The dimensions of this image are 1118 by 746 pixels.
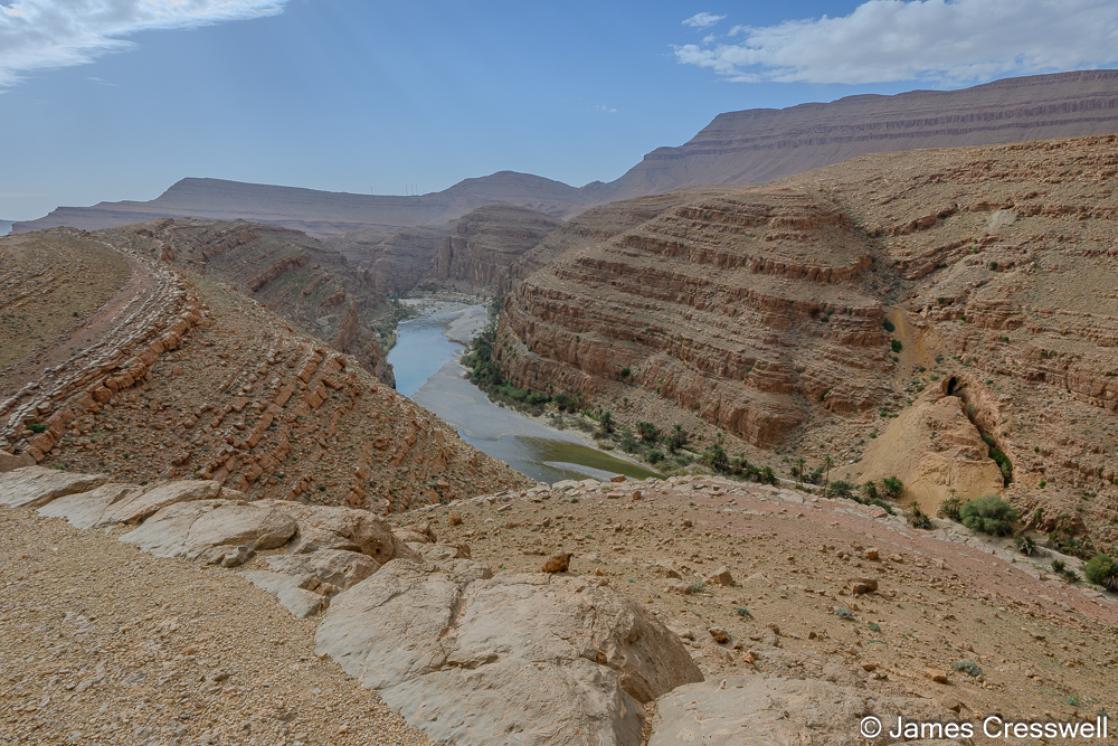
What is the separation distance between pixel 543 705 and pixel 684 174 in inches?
8093

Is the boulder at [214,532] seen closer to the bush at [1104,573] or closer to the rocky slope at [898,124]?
the bush at [1104,573]

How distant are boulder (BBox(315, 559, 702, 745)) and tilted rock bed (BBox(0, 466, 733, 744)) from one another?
1 centimetres

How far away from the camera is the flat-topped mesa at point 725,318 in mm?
33469

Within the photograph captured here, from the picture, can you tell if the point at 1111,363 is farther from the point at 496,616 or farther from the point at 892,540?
the point at 496,616

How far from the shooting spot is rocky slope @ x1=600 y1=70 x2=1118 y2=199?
349 ft

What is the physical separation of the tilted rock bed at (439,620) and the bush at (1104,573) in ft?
61.3

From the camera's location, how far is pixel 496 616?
6266mm

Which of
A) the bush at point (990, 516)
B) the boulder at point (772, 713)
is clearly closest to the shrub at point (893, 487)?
the bush at point (990, 516)

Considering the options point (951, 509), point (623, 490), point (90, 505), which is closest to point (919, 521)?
point (951, 509)

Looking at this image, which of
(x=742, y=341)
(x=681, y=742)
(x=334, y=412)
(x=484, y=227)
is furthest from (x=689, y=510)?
(x=484, y=227)

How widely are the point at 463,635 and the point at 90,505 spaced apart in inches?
283

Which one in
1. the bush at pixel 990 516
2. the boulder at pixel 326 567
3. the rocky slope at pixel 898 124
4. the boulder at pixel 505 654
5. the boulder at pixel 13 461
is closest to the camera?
the boulder at pixel 505 654

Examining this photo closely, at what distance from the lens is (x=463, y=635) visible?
5.95m

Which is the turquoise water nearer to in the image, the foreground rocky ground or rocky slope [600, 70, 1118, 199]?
the foreground rocky ground
